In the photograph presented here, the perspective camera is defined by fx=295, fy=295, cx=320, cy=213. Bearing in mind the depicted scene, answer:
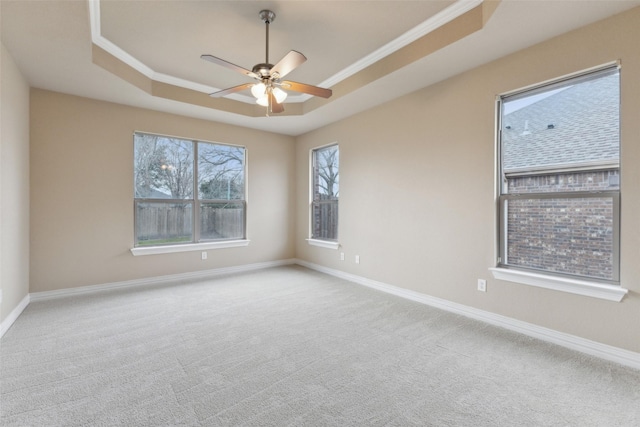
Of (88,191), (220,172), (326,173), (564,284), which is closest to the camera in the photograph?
(564,284)

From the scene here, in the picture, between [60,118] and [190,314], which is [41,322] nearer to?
[190,314]

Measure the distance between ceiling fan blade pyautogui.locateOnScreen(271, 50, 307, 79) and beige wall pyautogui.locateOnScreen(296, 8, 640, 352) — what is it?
1845 mm

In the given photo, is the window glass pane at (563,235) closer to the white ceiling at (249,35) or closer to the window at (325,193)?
the white ceiling at (249,35)

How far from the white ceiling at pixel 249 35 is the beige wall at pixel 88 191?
0.36 meters

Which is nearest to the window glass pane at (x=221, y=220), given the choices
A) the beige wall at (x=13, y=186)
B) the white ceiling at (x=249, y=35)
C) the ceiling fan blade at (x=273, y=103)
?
the white ceiling at (x=249, y=35)

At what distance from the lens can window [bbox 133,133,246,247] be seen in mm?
4305

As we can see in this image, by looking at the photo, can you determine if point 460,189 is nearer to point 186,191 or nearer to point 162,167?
point 186,191

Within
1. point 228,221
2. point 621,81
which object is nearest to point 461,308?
point 621,81

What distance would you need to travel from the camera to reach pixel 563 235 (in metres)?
2.54

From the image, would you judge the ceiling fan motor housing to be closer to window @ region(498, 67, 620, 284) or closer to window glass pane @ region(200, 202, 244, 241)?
window @ region(498, 67, 620, 284)

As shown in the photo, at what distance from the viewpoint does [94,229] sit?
3.89 m

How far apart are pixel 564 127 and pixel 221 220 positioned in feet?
15.1

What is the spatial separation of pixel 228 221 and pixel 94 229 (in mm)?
1847

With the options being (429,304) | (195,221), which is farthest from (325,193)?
(429,304)
